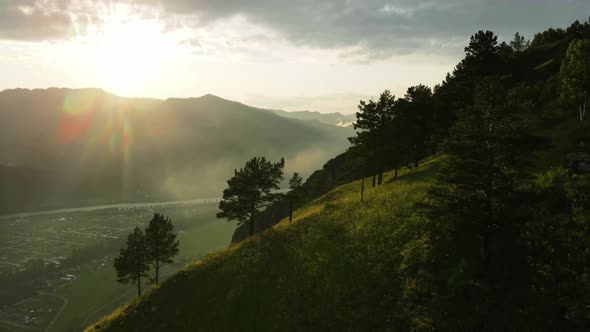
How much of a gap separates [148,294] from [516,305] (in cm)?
3967

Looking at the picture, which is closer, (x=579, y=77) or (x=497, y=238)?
(x=497, y=238)

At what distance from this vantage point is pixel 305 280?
3588 cm

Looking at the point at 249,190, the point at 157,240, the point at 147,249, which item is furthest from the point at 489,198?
the point at 147,249

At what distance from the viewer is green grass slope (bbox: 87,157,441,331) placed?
1191 inches

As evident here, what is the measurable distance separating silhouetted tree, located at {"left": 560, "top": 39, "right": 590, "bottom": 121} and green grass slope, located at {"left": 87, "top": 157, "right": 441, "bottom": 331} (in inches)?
762

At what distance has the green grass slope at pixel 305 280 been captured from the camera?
3025cm

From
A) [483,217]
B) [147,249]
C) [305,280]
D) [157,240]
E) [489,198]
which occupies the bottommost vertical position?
[147,249]

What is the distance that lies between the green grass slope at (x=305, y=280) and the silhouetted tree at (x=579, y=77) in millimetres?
19346

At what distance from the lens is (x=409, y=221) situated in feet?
120

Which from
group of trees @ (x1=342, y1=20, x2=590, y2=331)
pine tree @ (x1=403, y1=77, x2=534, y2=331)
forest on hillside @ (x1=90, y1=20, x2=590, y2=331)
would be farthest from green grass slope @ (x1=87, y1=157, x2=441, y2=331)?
pine tree @ (x1=403, y1=77, x2=534, y2=331)

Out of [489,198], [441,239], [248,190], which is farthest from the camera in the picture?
[248,190]

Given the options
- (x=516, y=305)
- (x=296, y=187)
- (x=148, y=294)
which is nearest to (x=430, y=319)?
(x=516, y=305)

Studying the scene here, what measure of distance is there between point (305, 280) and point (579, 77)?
40.3 m

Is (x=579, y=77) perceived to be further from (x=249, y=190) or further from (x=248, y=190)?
Answer: (x=248, y=190)
